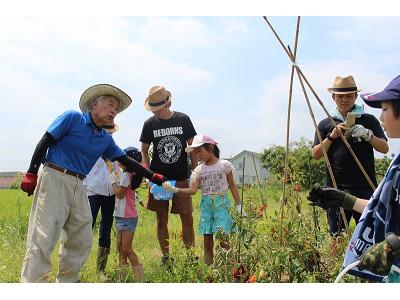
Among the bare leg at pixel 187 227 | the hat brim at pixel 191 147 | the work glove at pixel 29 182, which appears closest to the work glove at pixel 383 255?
the work glove at pixel 29 182

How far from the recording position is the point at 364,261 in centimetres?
181

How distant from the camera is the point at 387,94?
78.2 inches

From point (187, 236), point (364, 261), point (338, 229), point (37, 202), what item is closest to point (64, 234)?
point (37, 202)

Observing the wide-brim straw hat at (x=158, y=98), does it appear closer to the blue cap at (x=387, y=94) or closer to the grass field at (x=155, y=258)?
the grass field at (x=155, y=258)

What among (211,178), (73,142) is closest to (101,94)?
(73,142)

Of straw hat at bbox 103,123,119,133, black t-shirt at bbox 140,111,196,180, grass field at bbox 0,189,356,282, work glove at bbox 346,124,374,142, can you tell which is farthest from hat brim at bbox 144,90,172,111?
work glove at bbox 346,124,374,142

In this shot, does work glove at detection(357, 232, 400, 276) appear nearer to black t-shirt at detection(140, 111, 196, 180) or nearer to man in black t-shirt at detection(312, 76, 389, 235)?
man in black t-shirt at detection(312, 76, 389, 235)

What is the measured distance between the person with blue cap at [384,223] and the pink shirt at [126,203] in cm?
228

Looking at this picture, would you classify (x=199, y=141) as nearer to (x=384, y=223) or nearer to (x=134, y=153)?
(x=134, y=153)

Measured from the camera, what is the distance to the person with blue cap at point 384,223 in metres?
1.78

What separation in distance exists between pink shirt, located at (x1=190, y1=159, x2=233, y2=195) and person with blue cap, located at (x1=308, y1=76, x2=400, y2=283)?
2038 millimetres

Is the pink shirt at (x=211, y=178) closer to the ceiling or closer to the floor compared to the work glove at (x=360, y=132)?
closer to the floor

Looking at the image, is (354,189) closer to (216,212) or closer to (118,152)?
(216,212)

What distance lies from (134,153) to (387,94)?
8.70 ft
